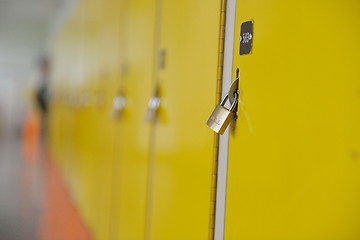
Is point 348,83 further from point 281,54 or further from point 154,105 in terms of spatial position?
point 154,105

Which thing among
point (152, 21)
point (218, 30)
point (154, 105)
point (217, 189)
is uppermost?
point (152, 21)

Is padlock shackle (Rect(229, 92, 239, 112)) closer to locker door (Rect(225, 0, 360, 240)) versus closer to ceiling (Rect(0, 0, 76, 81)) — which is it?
locker door (Rect(225, 0, 360, 240))

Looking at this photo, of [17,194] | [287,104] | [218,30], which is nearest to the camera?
[287,104]

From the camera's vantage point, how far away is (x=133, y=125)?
86.4 inches

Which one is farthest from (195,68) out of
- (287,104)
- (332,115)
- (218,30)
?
(332,115)

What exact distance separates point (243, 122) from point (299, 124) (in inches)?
8.2

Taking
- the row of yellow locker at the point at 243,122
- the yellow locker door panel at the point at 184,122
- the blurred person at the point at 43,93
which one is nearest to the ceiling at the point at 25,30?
the blurred person at the point at 43,93

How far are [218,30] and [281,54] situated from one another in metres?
0.33

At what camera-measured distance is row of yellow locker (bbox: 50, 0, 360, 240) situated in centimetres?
78

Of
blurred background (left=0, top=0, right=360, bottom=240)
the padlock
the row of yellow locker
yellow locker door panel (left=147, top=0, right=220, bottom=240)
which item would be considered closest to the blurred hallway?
blurred background (left=0, top=0, right=360, bottom=240)

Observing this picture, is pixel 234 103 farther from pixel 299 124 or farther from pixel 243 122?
pixel 299 124

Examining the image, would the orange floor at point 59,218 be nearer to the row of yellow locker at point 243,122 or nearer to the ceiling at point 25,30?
the row of yellow locker at point 243,122

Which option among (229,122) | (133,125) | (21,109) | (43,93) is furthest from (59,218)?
(21,109)

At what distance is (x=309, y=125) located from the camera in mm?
825
